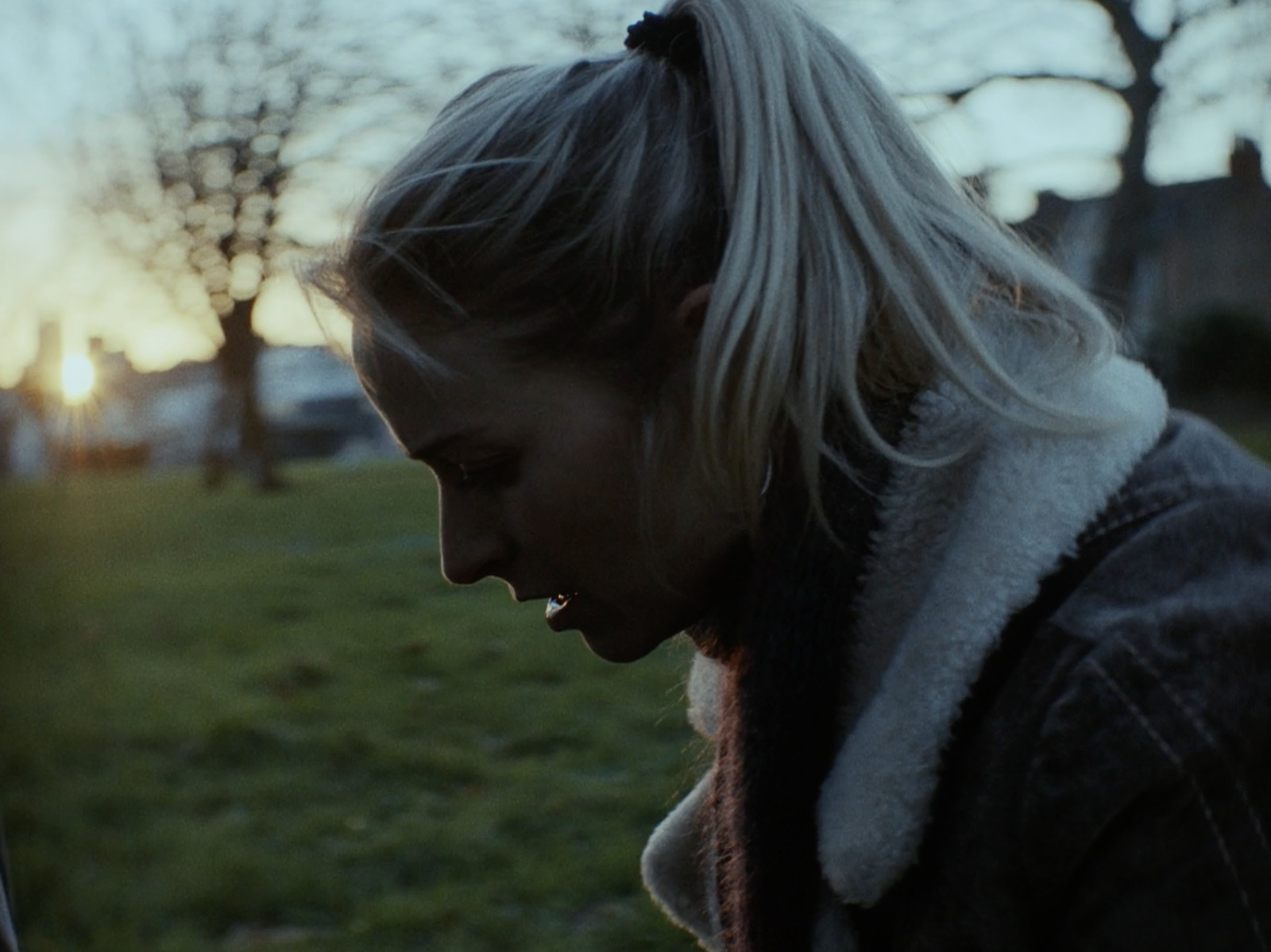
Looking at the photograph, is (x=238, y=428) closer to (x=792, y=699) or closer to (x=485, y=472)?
(x=485, y=472)

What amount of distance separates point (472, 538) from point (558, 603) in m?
0.13

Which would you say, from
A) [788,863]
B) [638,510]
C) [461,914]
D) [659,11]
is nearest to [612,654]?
[638,510]

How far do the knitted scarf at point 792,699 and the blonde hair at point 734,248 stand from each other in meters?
0.05

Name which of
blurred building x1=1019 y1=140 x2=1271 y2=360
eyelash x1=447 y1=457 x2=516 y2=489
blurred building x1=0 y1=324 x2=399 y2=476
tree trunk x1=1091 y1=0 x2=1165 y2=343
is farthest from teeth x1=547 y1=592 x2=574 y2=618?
blurred building x1=1019 y1=140 x2=1271 y2=360

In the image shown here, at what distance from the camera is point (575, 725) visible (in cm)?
481

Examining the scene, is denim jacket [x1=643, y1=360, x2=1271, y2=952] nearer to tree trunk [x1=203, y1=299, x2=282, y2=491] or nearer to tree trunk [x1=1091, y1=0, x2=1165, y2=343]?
tree trunk [x1=1091, y1=0, x2=1165, y2=343]

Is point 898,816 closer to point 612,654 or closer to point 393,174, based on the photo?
point 612,654

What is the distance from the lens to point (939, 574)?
3.91ft

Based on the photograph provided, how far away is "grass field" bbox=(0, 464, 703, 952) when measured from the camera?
347 centimetres

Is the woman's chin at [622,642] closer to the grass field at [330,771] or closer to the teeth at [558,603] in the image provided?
the teeth at [558,603]

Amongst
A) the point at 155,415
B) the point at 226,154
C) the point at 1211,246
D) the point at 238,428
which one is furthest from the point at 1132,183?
the point at 1211,246

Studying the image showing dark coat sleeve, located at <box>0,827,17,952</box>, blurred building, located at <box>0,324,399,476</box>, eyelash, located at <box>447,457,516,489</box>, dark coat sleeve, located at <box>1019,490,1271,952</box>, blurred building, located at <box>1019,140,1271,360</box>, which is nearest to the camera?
dark coat sleeve, located at <box>1019,490,1271,952</box>

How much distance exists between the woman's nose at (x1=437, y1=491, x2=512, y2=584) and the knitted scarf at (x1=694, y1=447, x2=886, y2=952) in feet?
0.90

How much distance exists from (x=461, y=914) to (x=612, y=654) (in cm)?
220
